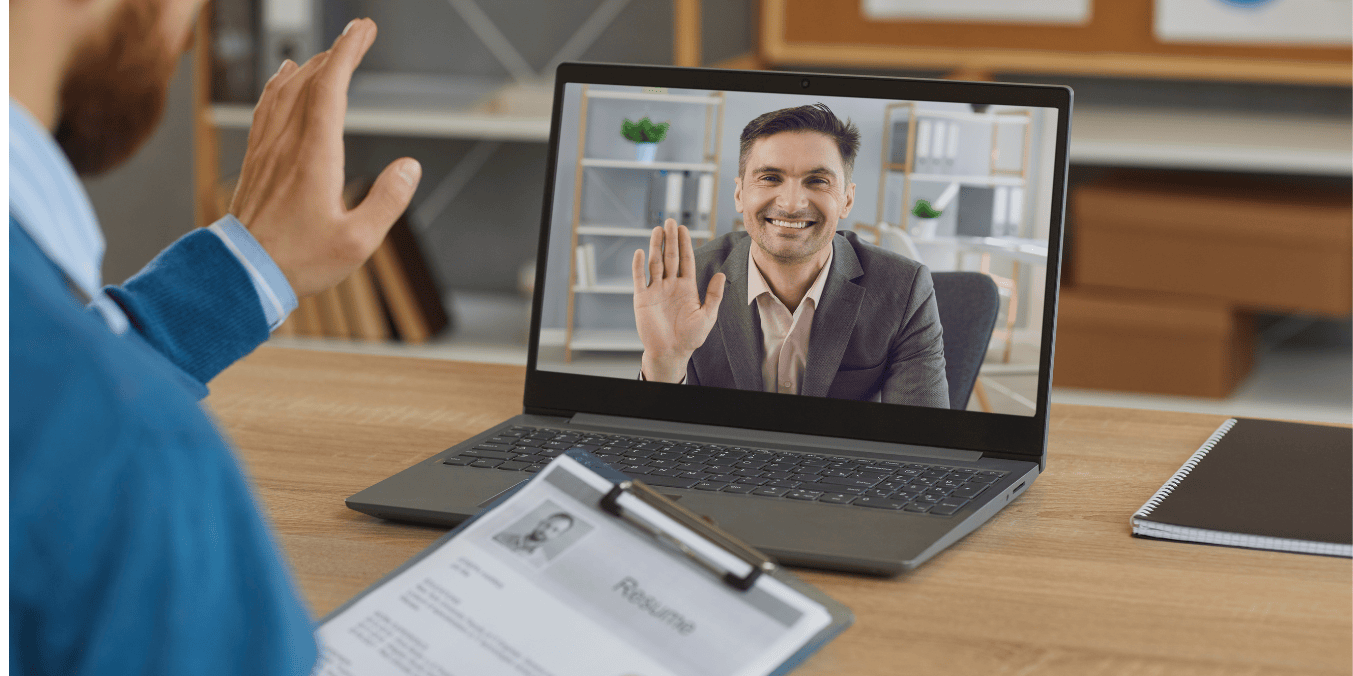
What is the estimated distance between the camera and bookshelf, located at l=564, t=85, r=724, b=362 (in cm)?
77

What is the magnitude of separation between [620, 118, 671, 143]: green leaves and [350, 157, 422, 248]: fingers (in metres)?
0.28

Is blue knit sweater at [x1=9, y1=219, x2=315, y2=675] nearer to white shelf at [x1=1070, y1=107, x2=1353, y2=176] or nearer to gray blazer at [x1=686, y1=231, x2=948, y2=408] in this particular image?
gray blazer at [x1=686, y1=231, x2=948, y2=408]

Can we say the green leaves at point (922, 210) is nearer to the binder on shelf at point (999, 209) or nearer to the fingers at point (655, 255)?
the binder on shelf at point (999, 209)

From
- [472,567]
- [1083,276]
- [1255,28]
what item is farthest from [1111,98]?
[472,567]

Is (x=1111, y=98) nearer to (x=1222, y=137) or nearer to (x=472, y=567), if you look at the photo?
(x=1222, y=137)

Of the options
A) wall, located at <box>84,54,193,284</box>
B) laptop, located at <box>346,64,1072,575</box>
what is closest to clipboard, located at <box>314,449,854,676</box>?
laptop, located at <box>346,64,1072,575</box>

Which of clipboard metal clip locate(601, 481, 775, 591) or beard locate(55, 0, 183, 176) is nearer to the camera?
beard locate(55, 0, 183, 176)

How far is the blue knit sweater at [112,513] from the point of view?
29cm

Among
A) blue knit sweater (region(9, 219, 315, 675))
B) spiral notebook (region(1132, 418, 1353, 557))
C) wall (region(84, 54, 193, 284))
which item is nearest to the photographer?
blue knit sweater (region(9, 219, 315, 675))

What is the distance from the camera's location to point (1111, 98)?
89.2 inches

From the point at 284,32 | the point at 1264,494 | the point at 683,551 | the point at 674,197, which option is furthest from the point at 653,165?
the point at 284,32

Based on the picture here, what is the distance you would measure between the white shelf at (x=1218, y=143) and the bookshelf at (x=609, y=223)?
3.40ft

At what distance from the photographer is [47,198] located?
1.05ft

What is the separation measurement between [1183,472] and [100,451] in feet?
2.13
